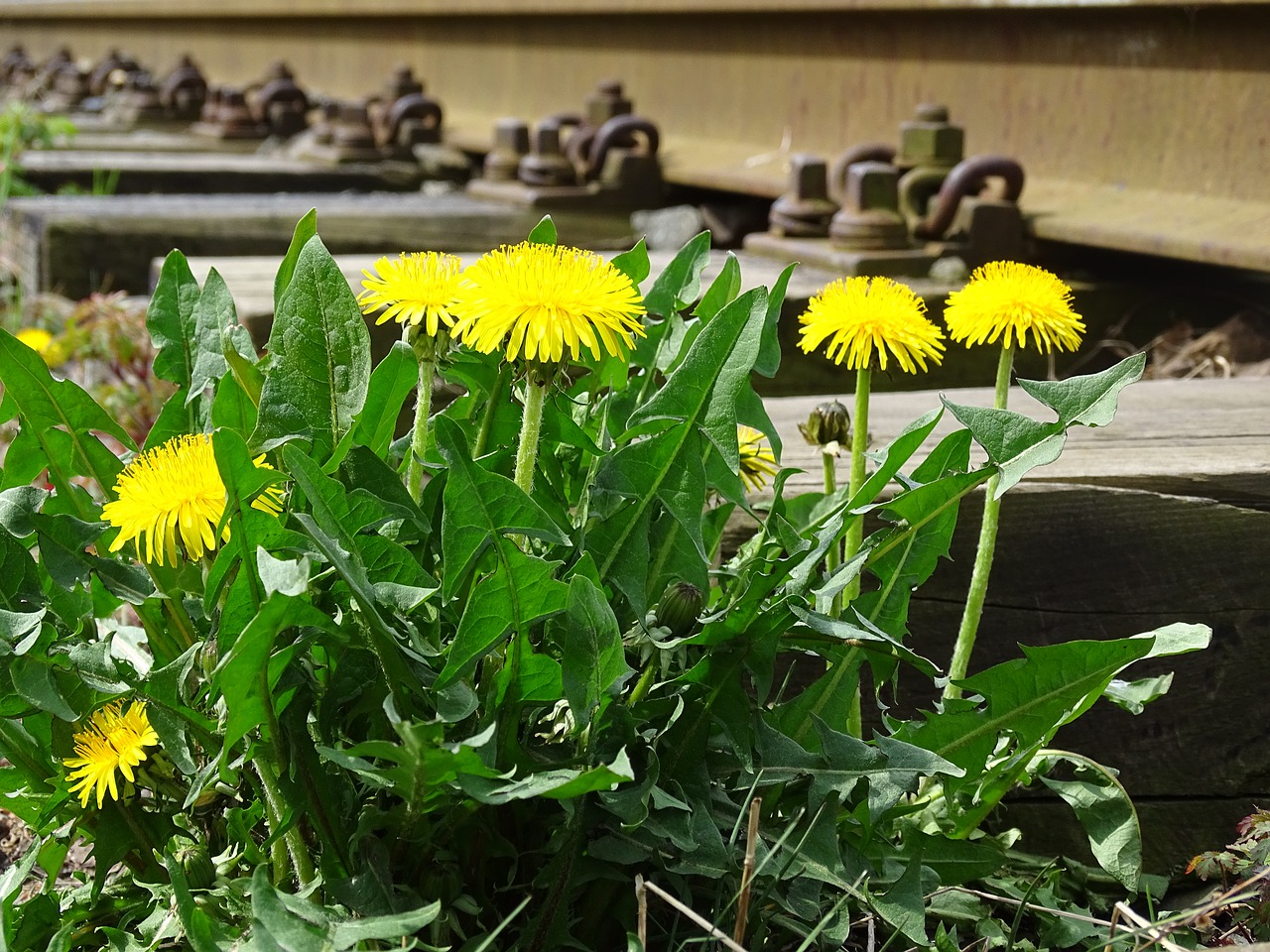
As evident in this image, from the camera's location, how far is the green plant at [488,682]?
4.17 feet

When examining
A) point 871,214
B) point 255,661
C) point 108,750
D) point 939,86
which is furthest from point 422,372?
point 939,86

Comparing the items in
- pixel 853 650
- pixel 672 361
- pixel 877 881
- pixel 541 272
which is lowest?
pixel 877 881

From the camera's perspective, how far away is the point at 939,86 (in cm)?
371

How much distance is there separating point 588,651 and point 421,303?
398mm

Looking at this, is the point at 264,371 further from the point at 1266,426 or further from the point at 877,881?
the point at 1266,426

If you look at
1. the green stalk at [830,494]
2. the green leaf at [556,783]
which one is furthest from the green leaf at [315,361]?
the green stalk at [830,494]

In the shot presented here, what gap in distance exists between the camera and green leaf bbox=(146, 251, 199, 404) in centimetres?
179

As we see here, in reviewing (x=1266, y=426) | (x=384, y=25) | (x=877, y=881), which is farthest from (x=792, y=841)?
(x=384, y=25)

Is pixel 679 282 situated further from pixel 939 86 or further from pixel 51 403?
pixel 939 86

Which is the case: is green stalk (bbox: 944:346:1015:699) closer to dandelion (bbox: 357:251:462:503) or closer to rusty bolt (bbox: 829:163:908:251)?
dandelion (bbox: 357:251:462:503)

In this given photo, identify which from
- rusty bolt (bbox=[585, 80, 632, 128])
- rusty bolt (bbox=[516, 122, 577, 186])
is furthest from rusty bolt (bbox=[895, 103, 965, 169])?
rusty bolt (bbox=[585, 80, 632, 128])

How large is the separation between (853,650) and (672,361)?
458 mm

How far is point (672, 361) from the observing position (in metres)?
1.77

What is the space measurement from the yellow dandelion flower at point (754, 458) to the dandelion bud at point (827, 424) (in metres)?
0.06
